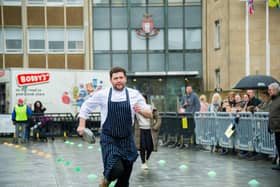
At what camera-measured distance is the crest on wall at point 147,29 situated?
1734 inches

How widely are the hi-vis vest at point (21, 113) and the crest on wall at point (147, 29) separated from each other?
17.4m

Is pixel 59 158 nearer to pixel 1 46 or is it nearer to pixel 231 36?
pixel 231 36

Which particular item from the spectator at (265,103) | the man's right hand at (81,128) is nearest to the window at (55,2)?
the spectator at (265,103)

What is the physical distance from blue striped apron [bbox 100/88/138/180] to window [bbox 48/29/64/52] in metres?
36.9

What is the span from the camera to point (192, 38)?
146 ft

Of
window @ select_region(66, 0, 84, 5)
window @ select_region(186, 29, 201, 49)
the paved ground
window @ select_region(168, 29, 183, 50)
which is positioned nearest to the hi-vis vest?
the paved ground

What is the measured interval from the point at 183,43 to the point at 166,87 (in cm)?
318

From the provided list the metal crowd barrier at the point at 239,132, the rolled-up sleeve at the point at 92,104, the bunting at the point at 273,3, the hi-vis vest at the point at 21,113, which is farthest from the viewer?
the bunting at the point at 273,3

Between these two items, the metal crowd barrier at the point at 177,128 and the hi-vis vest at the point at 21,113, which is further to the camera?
the hi-vis vest at the point at 21,113

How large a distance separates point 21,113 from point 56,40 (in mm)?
17334

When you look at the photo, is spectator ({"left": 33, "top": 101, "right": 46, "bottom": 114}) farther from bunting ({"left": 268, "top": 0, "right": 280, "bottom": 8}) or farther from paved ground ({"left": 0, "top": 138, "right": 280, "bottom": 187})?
bunting ({"left": 268, "top": 0, "right": 280, "bottom": 8})

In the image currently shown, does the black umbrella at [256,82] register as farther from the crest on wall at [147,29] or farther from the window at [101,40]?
the window at [101,40]

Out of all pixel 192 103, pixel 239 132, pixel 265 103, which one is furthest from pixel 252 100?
pixel 192 103

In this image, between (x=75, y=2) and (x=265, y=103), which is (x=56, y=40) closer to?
(x=75, y=2)
